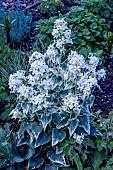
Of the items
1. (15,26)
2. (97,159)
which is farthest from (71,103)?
(15,26)

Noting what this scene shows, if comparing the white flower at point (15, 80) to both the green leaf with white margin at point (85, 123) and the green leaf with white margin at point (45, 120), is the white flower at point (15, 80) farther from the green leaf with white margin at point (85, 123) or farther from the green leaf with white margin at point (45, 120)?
the green leaf with white margin at point (85, 123)

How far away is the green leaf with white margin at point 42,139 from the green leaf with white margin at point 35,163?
0.55 feet

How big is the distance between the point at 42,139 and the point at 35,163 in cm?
22

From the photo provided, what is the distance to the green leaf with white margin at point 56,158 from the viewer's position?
11.6ft

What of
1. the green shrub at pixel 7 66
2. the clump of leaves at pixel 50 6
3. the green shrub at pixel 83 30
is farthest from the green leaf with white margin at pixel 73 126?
the clump of leaves at pixel 50 6

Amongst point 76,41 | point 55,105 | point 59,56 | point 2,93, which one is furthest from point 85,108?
point 76,41

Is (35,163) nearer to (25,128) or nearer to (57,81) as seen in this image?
(25,128)

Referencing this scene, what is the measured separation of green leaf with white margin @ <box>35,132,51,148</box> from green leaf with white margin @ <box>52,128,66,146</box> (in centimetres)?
8

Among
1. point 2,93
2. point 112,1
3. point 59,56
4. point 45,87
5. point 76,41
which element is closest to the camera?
point 45,87

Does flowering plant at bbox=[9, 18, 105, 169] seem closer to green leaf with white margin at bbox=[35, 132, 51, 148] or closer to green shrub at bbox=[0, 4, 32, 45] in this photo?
green leaf with white margin at bbox=[35, 132, 51, 148]

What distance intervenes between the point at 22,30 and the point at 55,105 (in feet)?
A: 6.18

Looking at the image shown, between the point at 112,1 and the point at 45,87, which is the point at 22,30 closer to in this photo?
the point at 112,1

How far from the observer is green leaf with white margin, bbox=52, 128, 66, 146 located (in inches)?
138

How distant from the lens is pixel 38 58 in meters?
3.54
